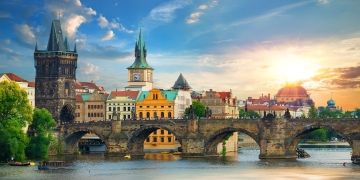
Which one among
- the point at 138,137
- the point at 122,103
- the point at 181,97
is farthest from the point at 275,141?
the point at 122,103

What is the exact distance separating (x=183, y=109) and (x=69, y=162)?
181 feet

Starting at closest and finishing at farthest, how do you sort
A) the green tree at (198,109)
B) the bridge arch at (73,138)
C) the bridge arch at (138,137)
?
the bridge arch at (138,137), the bridge arch at (73,138), the green tree at (198,109)

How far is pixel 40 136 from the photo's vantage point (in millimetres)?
118812

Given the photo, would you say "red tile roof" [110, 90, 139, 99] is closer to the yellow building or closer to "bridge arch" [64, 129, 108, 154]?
the yellow building

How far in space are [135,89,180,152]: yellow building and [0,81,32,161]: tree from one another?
45628 millimetres

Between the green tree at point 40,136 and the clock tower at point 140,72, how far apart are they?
59.0 m

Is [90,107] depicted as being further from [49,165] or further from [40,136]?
[49,165]

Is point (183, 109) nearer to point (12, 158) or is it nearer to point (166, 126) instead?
point (166, 126)

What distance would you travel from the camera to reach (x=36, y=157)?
382 ft

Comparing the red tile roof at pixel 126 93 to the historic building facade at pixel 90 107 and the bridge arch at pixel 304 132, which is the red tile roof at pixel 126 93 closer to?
the historic building facade at pixel 90 107

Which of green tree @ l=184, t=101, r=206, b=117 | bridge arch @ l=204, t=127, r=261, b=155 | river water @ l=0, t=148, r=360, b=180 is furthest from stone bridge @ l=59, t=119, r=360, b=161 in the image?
green tree @ l=184, t=101, r=206, b=117

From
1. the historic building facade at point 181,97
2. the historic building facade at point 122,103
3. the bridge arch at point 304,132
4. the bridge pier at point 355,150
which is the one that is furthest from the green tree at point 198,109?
the bridge pier at point 355,150

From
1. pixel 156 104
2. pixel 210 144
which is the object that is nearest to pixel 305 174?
pixel 210 144

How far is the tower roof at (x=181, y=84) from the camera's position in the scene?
607ft
